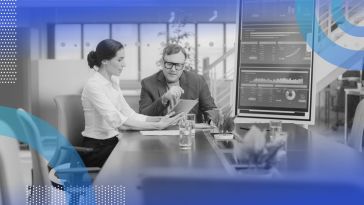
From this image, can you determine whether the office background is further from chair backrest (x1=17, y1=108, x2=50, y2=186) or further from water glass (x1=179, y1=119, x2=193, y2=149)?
water glass (x1=179, y1=119, x2=193, y2=149)

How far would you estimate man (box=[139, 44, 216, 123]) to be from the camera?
258 cm

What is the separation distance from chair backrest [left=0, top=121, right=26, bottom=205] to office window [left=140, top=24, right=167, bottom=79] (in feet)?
9.37

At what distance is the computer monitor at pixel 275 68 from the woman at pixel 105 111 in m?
0.36

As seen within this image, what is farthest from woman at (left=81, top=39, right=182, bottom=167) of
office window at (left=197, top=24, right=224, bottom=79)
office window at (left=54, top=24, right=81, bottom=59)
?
office window at (left=197, top=24, right=224, bottom=79)

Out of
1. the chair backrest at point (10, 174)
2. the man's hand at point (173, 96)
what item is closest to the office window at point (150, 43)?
the man's hand at point (173, 96)

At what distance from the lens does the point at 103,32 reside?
9.77 feet

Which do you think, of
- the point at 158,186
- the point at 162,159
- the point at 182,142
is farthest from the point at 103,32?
the point at 158,186

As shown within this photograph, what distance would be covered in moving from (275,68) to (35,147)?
3.32 ft

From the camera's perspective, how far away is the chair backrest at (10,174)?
0.89 m

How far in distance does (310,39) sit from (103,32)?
Result: 61.3 inches

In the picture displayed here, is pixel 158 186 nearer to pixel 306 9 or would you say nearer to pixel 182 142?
pixel 182 142

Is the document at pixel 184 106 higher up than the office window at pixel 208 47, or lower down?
lower down
